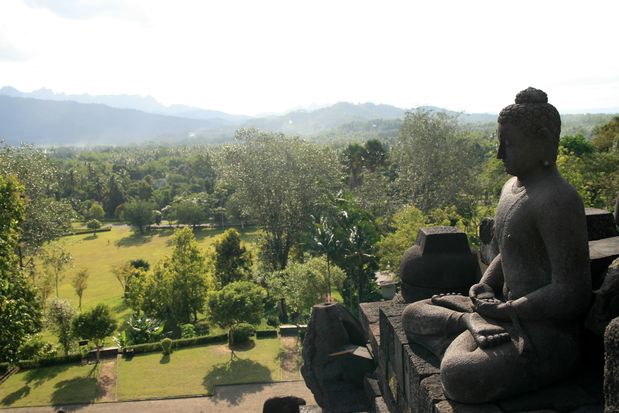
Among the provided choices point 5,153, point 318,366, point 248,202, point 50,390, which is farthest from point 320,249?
point 5,153

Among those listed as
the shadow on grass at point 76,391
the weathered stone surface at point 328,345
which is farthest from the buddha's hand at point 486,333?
the shadow on grass at point 76,391

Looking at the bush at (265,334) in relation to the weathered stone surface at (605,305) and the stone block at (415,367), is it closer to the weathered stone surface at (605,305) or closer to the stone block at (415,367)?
the stone block at (415,367)

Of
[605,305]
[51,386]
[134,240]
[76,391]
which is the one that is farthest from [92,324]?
[134,240]

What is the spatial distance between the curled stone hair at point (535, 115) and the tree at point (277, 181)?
2371 centimetres

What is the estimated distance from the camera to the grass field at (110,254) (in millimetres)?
32312

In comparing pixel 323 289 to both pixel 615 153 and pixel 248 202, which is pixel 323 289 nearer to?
pixel 248 202

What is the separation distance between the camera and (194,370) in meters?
18.4

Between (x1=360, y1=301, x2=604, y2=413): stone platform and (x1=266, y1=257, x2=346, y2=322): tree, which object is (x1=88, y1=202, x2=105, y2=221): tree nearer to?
(x1=266, y1=257, x2=346, y2=322): tree

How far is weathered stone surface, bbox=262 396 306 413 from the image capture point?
423 inches

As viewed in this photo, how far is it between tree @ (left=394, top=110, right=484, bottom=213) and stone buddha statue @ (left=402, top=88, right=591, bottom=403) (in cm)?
2769

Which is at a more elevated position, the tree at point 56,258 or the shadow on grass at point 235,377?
the tree at point 56,258

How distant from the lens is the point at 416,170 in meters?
33.3

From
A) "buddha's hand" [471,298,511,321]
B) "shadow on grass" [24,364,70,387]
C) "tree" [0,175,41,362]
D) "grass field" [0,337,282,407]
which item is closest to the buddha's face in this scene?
"buddha's hand" [471,298,511,321]

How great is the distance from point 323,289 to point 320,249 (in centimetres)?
288
